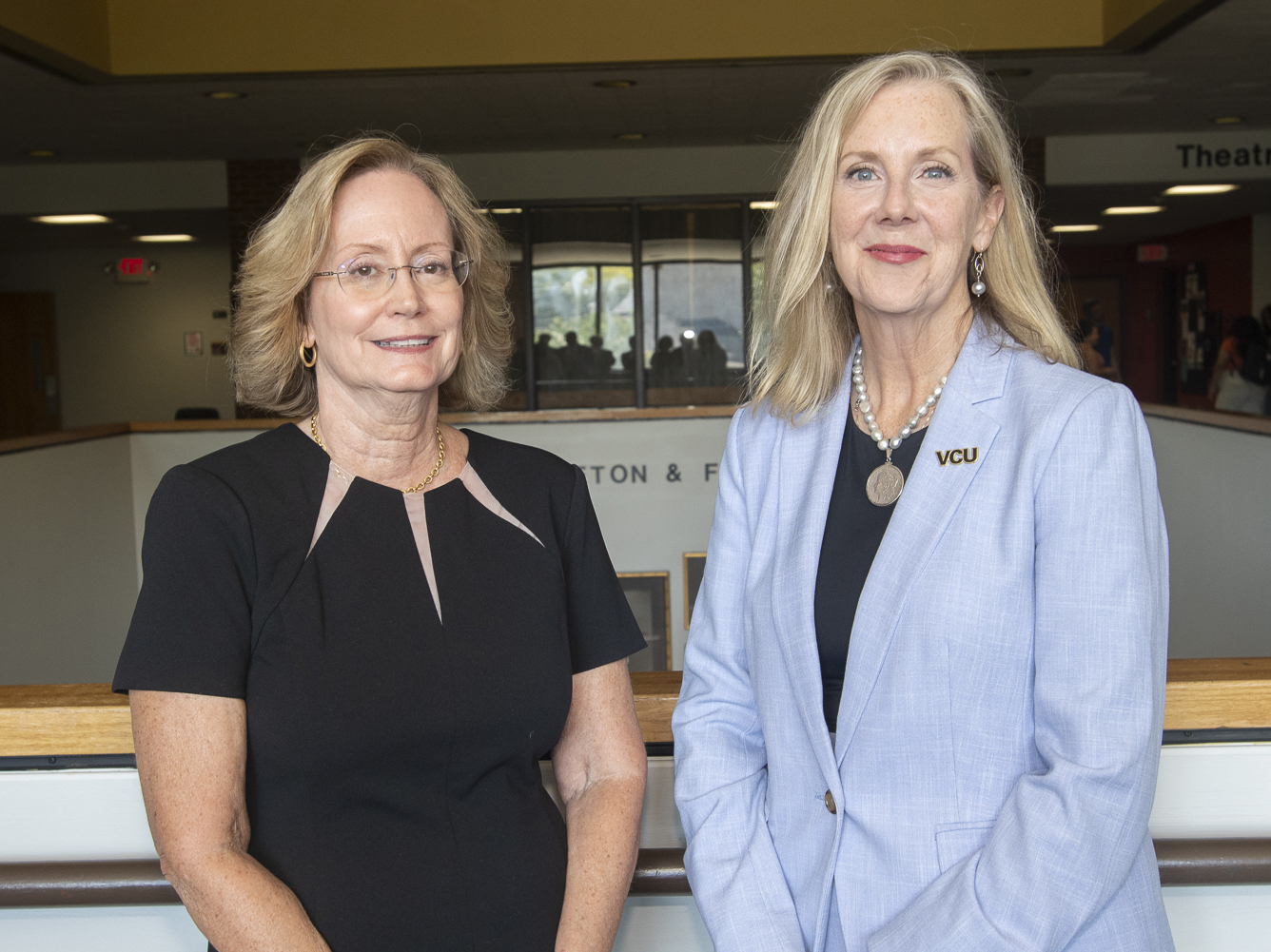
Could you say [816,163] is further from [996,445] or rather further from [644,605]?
[644,605]

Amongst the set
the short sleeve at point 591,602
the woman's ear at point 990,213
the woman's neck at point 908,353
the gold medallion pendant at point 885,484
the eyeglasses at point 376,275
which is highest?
the woman's ear at point 990,213

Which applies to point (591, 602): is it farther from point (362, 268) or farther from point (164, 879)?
point (164, 879)

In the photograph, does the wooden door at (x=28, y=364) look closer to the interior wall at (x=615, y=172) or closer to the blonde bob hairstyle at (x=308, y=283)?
the interior wall at (x=615, y=172)

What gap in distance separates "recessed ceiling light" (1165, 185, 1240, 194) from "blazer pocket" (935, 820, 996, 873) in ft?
37.7

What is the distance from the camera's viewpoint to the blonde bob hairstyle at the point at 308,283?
144 centimetres

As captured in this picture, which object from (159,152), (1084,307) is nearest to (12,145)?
(159,152)

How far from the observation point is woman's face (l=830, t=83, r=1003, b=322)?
136 centimetres

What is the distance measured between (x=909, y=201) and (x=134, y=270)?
1550 centimetres

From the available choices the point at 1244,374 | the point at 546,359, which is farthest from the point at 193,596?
the point at 546,359

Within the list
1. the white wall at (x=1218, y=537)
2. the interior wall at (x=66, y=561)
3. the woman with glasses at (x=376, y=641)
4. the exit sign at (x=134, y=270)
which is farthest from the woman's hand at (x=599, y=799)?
the exit sign at (x=134, y=270)

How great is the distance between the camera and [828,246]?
1505 mm

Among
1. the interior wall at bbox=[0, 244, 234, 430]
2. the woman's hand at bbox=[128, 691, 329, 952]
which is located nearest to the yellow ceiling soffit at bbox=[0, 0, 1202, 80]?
the woman's hand at bbox=[128, 691, 329, 952]

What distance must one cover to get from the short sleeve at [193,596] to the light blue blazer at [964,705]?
58cm

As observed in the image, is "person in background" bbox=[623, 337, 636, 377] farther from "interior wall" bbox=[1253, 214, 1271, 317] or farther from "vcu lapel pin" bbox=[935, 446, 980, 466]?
"vcu lapel pin" bbox=[935, 446, 980, 466]
